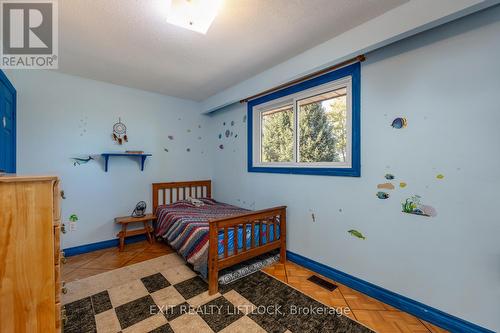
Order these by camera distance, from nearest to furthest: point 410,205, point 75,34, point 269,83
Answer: point 410,205, point 75,34, point 269,83

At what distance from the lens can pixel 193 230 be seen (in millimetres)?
2422

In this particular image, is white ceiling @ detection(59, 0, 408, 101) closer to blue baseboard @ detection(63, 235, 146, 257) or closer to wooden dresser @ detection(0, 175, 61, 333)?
wooden dresser @ detection(0, 175, 61, 333)

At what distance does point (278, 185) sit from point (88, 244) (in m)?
2.76

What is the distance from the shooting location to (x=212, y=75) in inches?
112

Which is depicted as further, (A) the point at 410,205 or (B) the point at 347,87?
(B) the point at 347,87

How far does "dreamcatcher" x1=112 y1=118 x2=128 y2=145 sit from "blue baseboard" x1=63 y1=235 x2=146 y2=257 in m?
1.47

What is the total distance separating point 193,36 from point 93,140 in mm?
2164

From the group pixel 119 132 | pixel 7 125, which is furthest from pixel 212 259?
pixel 7 125

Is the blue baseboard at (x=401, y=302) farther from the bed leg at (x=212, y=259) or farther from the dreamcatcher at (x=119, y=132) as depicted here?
the dreamcatcher at (x=119, y=132)

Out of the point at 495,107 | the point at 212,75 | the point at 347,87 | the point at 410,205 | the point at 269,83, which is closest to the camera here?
the point at 495,107

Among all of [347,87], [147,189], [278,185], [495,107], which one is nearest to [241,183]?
[278,185]

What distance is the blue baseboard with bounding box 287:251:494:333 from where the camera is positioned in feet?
5.00

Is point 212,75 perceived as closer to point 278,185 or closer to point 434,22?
point 278,185

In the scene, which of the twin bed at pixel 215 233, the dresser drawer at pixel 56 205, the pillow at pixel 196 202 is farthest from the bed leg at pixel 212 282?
the pillow at pixel 196 202
